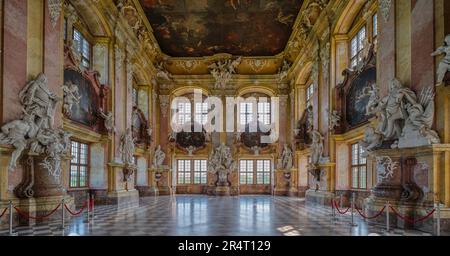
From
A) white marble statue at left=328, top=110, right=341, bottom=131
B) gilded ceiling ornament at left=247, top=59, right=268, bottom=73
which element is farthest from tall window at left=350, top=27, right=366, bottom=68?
gilded ceiling ornament at left=247, top=59, right=268, bottom=73

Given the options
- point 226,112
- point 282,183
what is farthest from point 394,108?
point 226,112

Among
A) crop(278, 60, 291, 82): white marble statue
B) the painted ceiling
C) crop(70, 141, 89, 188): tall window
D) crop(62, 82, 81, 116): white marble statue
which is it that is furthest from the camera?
crop(278, 60, 291, 82): white marble statue

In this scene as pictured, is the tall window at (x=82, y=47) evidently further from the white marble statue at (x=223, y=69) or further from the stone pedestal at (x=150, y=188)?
the white marble statue at (x=223, y=69)

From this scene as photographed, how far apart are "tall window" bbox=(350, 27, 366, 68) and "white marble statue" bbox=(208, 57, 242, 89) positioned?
12360mm

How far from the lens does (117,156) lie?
63.3 feet

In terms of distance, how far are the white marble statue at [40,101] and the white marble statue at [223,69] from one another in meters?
18.7

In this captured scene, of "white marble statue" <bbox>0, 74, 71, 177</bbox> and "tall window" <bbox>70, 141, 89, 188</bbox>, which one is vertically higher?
"white marble statue" <bbox>0, 74, 71, 177</bbox>

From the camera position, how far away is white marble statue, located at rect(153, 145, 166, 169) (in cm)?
2817

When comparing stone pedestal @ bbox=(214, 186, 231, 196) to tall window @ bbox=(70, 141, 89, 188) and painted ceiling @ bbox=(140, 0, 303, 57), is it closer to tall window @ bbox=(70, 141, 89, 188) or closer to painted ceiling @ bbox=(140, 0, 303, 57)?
painted ceiling @ bbox=(140, 0, 303, 57)

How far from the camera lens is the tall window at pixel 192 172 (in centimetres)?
3066

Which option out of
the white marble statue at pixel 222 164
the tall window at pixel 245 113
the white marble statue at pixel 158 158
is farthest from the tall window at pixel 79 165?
the tall window at pixel 245 113

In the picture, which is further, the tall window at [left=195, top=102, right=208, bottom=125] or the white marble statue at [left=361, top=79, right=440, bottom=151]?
the tall window at [left=195, top=102, right=208, bottom=125]
